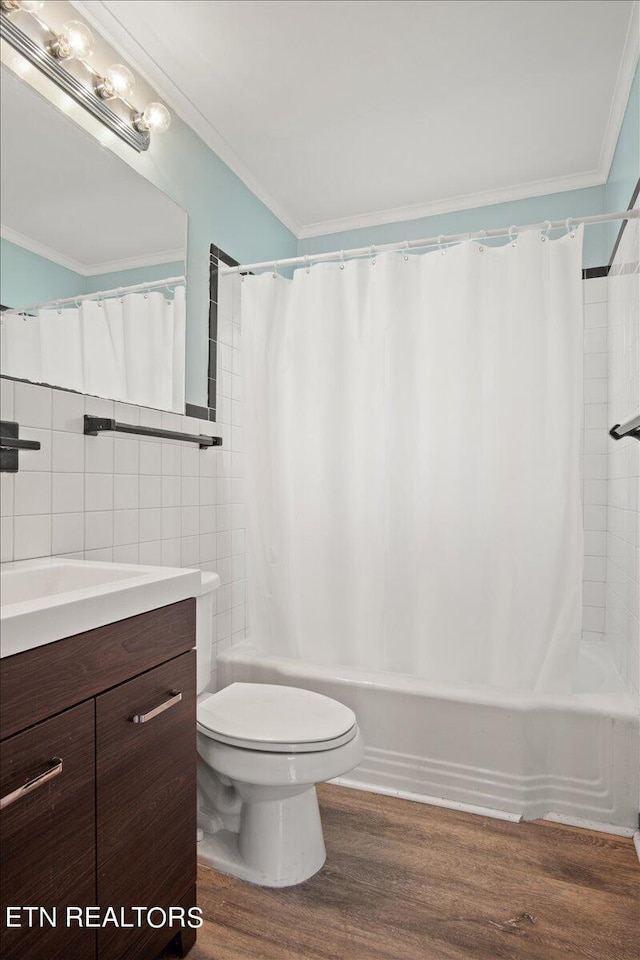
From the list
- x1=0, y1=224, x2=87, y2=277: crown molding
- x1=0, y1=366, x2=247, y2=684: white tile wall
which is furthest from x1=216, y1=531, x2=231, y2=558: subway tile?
x1=0, y1=224, x2=87, y2=277: crown molding

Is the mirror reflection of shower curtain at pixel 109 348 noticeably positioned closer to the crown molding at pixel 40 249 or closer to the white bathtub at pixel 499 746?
the crown molding at pixel 40 249

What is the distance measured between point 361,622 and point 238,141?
6.54 feet

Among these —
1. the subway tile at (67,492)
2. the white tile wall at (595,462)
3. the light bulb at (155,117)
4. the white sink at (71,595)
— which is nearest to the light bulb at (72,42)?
the light bulb at (155,117)

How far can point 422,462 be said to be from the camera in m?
2.10

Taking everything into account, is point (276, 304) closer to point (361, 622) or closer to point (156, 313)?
point (156, 313)

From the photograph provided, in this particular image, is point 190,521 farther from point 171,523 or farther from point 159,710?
point 159,710

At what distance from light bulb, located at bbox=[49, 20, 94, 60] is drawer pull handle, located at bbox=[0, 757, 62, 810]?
176cm

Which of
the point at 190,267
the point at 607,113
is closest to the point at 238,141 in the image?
the point at 190,267

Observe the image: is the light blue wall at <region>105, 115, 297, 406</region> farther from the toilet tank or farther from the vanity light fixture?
the toilet tank

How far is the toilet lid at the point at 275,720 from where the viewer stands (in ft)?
4.98

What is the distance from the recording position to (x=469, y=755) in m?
1.94

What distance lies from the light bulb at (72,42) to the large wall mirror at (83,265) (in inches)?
6.1

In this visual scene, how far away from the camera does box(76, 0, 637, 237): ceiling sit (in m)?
1.73

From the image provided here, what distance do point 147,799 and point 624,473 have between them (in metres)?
1.93
